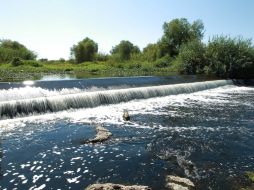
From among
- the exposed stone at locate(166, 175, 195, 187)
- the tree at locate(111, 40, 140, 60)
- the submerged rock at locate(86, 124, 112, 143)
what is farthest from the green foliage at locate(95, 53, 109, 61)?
the exposed stone at locate(166, 175, 195, 187)

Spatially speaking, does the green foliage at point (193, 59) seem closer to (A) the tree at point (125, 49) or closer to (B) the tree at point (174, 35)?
(B) the tree at point (174, 35)

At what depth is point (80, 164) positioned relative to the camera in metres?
9.05

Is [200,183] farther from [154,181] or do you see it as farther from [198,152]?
[198,152]

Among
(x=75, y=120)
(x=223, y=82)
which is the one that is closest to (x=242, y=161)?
(x=75, y=120)

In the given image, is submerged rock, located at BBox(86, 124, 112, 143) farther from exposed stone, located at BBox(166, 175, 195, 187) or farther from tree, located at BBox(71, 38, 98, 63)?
tree, located at BBox(71, 38, 98, 63)

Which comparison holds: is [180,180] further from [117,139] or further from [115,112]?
[115,112]

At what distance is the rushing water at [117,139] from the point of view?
8.31m

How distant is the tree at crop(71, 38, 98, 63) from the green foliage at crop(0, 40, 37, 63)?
1118cm

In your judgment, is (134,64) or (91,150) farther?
(134,64)

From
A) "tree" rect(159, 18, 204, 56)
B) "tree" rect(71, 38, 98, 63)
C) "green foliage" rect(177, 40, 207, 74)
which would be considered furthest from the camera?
"tree" rect(71, 38, 98, 63)

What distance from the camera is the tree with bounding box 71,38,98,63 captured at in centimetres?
8194

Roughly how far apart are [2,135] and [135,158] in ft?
17.4

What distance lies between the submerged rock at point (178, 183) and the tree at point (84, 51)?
7569 centimetres

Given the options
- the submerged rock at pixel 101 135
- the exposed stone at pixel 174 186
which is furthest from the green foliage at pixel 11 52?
the exposed stone at pixel 174 186
